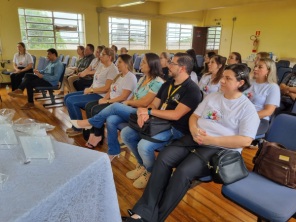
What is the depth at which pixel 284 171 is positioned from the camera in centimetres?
135

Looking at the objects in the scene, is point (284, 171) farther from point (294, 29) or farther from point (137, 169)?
point (294, 29)

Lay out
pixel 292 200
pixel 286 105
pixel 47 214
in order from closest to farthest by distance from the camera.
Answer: pixel 47 214 → pixel 292 200 → pixel 286 105

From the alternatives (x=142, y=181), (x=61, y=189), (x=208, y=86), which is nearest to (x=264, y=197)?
(x=61, y=189)

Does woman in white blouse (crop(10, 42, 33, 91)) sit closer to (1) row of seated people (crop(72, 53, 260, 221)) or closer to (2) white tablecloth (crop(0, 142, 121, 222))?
(1) row of seated people (crop(72, 53, 260, 221))

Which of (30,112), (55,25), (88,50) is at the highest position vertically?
(55,25)

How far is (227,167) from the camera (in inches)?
55.0

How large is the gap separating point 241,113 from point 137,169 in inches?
46.3

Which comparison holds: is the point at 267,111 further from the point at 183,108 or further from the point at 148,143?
the point at 148,143

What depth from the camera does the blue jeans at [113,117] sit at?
2.35 meters

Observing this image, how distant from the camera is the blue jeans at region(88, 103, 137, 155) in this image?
2352 mm

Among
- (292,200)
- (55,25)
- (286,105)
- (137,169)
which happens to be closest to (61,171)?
(292,200)

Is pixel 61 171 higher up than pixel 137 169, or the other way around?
pixel 61 171

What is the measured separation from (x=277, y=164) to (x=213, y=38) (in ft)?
33.6

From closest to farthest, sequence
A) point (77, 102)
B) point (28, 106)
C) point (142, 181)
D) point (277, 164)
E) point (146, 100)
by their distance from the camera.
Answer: point (277, 164) < point (142, 181) < point (146, 100) < point (77, 102) < point (28, 106)
